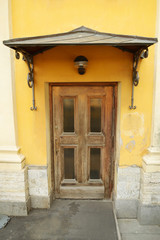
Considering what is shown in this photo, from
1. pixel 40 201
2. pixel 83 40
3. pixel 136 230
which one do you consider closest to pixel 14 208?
pixel 40 201

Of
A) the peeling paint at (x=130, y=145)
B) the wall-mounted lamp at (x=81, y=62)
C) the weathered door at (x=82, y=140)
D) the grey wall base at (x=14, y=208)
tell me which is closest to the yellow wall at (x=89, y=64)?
the peeling paint at (x=130, y=145)

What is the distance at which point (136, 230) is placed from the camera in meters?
3.10

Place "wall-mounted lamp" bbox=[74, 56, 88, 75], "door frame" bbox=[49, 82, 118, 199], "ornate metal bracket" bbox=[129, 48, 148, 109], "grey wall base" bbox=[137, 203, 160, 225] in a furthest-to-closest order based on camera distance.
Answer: "door frame" bbox=[49, 82, 118, 199]
"grey wall base" bbox=[137, 203, 160, 225]
"wall-mounted lamp" bbox=[74, 56, 88, 75]
"ornate metal bracket" bbox=[129, 48, 148, 109]

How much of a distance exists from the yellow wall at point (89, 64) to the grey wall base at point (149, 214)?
831 mm

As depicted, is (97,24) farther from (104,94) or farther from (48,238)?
(48,238)

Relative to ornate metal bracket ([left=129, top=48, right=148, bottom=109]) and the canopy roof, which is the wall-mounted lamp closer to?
the canopy roof

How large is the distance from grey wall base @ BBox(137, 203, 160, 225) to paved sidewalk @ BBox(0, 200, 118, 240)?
560mm

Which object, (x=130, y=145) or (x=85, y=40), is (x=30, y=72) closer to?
(x=85, y=40)

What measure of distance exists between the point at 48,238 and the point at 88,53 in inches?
129

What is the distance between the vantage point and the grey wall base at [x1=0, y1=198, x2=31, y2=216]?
3314 millimetres

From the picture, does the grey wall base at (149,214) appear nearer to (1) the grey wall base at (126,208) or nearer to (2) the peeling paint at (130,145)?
(1) the grey wall base at (126,208)

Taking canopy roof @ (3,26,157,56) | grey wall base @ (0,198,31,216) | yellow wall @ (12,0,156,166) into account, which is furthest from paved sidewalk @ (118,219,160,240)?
canopy roof @ (3,26,157,56)

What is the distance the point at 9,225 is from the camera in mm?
3135

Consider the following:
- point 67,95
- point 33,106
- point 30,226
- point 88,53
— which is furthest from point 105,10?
point 30,226
